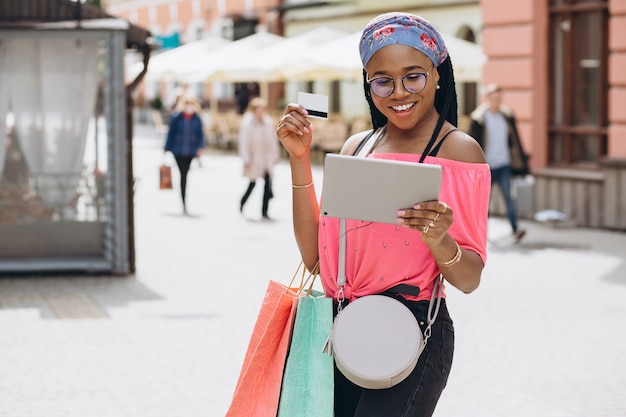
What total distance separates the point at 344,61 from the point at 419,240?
66.8ft

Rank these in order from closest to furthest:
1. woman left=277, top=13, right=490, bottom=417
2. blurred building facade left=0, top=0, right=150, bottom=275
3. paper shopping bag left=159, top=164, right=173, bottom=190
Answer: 1. woman left=277, top=13, right=490, bottom=417
2. blurred building facade left=0, top=0, right=150, bottom=275
3. paper shopping bag left=159, top=164, right=173, bottom=190

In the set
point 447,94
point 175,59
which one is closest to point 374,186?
point 447,94

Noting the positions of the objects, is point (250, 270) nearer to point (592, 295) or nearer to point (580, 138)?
point (592, 295)

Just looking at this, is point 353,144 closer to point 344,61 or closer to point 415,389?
point 415,389

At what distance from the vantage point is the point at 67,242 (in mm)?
11703

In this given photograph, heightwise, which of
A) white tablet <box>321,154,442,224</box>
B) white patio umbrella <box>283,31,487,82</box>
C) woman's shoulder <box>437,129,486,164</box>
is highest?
white patio umbrella <box>283,31,487,82</box>

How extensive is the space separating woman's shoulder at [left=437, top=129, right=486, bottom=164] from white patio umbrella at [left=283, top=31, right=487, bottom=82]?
58.0ft

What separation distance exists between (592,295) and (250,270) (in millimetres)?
3375

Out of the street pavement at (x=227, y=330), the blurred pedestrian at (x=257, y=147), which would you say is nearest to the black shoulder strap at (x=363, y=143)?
the street pavement at (x=227, y=330)

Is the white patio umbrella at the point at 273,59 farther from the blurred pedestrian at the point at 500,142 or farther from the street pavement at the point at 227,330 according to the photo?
the blurred pedestrian at the point at 500,142

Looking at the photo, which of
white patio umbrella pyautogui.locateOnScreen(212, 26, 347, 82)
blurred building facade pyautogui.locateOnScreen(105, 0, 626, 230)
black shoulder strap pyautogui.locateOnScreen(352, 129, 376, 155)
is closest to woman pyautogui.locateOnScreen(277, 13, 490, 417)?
black shoulder strap pyautogui.locateOnScreen(352, 129, 376, 155)

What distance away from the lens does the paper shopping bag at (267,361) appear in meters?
3.34

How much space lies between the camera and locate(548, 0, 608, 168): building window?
605 inches

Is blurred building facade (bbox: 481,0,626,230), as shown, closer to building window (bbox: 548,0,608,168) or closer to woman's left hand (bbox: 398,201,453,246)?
building window (bbox: 548,0,608,168)
